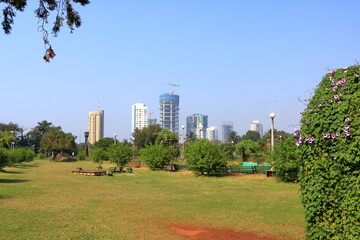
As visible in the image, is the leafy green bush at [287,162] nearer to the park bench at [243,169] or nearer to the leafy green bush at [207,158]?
the park bench at [243,169]

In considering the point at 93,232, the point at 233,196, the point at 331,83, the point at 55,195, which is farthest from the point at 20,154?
the point at 331,83

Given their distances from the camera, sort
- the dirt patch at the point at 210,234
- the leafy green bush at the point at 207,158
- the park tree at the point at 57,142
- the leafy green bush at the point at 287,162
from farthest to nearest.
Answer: the park tree at the point at 57,142
the leafy green bush at the point at 207,158
the leafy green bush at the point at 287,162
the dirt patch at the point at 210,234

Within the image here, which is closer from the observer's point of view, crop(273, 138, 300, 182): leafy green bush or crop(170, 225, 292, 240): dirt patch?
crop(170, 225, 292, 240): dirt patch

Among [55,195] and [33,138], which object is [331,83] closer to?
[55,195]

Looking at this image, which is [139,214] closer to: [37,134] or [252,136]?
[37,134]

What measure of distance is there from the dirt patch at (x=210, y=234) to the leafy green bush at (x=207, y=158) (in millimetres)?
18382

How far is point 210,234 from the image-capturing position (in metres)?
9.14

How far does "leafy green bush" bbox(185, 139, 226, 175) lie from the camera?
28.3m

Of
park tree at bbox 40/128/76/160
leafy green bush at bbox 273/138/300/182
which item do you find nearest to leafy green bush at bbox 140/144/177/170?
leafy green bush at bbox 273/138/300/182

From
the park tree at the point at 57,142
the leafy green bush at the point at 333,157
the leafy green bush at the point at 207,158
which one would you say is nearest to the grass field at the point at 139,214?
the leafy green bush at the point at 333,157

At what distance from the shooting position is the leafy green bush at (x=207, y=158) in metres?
28.3

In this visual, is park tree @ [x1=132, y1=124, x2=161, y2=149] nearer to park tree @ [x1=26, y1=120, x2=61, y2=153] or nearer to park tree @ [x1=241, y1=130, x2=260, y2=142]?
park tree @ [x1=26, y1=120, x2=61, y2=153]

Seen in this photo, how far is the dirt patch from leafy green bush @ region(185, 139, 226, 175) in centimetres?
1838

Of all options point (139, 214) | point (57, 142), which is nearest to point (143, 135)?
point (57, 142)
